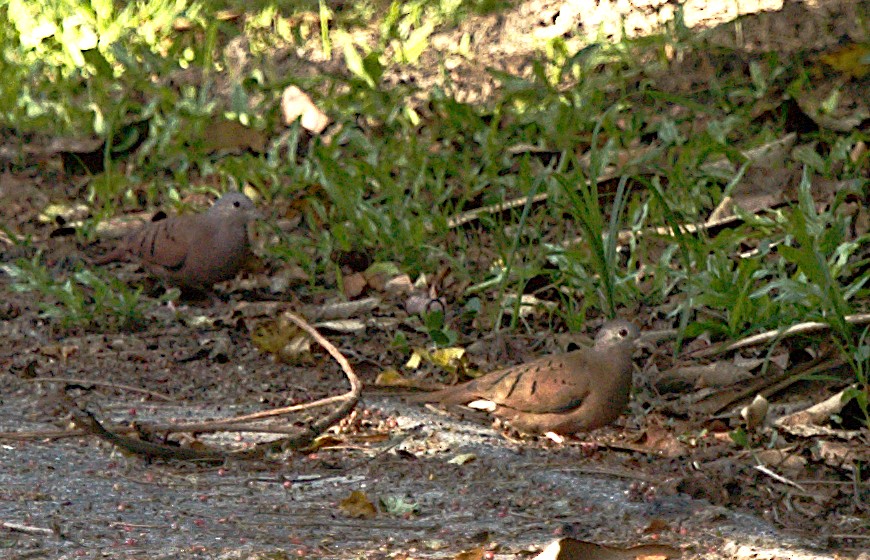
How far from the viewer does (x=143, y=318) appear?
559cm

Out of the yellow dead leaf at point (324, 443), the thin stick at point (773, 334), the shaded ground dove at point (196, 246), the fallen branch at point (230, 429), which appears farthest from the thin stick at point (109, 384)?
the thin stick at point (773, 334)

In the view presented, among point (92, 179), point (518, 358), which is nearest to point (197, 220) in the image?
point (92, 179)

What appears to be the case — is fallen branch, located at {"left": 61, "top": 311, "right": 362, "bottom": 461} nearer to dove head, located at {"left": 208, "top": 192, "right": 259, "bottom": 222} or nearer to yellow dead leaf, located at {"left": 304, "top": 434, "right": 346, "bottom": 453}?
yellow dead leaf, located at {"left": 304, "top": 434, "right": 346, "bottom": 453}

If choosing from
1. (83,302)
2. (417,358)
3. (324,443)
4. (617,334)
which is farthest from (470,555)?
(83,302)

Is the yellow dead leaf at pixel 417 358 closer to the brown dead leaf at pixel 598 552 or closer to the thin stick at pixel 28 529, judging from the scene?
the brown dead leaf at pixel 598 552

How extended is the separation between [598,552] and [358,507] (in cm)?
71

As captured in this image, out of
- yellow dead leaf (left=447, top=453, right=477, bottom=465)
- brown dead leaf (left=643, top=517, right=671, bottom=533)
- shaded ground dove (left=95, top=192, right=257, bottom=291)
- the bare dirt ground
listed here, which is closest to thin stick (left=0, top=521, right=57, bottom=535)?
the bare dirt ground

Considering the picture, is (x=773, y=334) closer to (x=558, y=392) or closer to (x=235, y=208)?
(x=558, y=392)

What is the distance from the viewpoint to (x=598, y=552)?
2963mm

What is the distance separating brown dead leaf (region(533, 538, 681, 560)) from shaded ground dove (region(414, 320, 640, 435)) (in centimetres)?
121

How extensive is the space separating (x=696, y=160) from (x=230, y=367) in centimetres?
223

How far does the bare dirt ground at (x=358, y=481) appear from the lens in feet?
10.5

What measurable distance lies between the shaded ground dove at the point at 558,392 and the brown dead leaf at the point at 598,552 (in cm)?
121

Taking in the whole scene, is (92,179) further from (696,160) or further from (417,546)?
(417,546)
